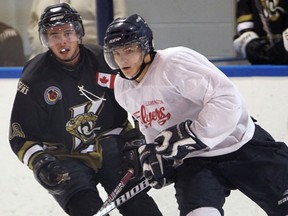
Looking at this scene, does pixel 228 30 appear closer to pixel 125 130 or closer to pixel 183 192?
pixel 125 130

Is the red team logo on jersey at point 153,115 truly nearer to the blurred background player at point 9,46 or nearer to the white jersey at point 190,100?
the white jersey at point 190,100

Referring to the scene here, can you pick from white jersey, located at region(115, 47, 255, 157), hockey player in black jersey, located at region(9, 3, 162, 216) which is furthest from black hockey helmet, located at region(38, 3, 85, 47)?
white jersey, located at region(115, 47, 255, 157)

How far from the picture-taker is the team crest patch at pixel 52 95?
3.01 meters

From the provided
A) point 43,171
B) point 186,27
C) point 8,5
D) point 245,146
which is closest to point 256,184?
point 245,146

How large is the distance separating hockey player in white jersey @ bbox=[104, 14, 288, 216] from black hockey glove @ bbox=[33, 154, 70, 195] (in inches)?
13.3

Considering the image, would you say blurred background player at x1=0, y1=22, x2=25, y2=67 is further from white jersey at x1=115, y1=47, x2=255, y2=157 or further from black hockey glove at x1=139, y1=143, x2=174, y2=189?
black hockey glove at x1=139, y1=143, x2=174, y2=189

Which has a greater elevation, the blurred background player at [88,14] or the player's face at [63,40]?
the player's face at [63,40]

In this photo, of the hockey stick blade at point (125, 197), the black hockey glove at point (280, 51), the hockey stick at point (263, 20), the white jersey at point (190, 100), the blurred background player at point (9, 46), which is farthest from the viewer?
the blurred background player at point (9, 46)

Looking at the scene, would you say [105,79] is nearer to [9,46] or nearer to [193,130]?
[193,130]

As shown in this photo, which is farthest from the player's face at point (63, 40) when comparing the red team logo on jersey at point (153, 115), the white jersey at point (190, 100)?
the red team logo on jersey at point (153, 115)

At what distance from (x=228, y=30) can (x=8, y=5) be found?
3.08 ft

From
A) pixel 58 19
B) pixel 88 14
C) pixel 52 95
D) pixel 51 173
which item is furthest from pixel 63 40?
pixel 88 14

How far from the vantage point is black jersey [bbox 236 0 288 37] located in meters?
3.58

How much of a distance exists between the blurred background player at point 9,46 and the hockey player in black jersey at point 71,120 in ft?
2.45
